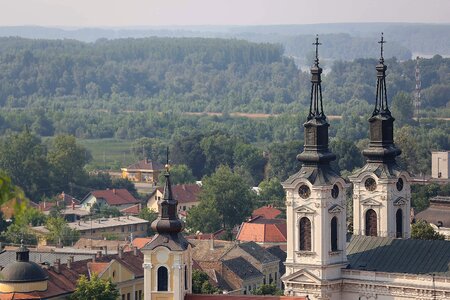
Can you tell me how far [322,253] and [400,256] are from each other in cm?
227

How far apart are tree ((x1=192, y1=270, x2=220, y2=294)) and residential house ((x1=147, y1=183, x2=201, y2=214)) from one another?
43.0 m

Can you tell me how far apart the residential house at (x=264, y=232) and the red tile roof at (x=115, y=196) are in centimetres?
2408

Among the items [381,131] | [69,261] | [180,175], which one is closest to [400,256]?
[381,131]

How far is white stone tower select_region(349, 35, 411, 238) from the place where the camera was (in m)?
56.2

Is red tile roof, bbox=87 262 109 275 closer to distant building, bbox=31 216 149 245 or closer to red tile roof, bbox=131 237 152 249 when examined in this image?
red tile roof, bbox=131 237 152 249

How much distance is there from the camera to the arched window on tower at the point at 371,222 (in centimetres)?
5659

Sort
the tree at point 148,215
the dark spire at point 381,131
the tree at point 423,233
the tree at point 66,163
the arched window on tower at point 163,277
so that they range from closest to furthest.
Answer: the arched window on tower at point 163,277
the dark spire at point 381,131
the tree at point 423,233
the tree at point 148,215
the tree at point 66,163

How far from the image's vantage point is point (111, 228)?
96688 mm

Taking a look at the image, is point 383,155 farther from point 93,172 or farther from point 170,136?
point 170,136

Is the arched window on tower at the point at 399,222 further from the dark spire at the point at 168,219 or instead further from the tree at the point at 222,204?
the tree at the point at 222,204

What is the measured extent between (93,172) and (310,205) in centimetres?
8335

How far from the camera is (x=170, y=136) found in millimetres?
181625

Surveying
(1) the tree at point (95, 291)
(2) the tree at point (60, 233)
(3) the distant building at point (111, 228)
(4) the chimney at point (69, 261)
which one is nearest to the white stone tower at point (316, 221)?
(1) the tree at point (95, 291)

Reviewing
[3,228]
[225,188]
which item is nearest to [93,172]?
[225,188]
